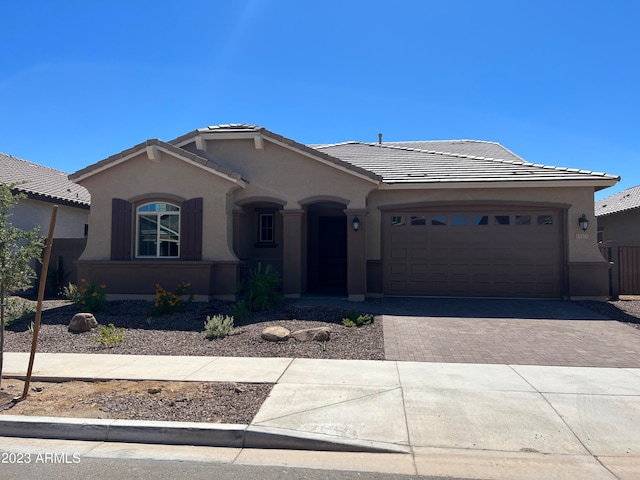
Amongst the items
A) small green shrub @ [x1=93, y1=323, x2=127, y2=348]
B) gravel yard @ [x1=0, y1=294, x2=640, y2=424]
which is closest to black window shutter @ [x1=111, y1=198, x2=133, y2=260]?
gravel yard @ [x1=0, y1=294, x2=640, y2=424]

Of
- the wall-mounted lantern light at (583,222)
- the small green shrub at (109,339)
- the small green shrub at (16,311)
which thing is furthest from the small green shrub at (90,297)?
the wall-mounted lantern light at (583,222)

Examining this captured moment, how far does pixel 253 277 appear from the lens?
472 inches

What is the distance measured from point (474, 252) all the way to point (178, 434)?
11.0 metres

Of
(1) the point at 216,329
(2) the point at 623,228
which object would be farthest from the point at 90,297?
(2) the point at 623,228

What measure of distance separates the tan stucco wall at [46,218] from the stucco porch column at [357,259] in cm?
1015

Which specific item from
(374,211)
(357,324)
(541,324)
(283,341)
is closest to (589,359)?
(541,324)

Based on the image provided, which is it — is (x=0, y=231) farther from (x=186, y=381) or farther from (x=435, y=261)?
(x=435, y=261)

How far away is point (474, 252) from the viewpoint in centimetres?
1397

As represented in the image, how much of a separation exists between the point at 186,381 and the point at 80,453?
6.74 ft

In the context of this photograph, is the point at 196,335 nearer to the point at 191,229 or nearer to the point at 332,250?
the point at 191,229

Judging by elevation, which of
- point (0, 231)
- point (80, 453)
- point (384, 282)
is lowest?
point (80, 453)

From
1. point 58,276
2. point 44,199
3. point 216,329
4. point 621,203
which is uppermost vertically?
point 621,203

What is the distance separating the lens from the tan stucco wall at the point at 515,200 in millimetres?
13562

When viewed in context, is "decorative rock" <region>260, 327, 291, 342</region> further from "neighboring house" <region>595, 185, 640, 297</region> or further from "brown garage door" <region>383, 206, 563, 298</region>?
"neighboring house" <region>595, 185, 640, 297</region>
